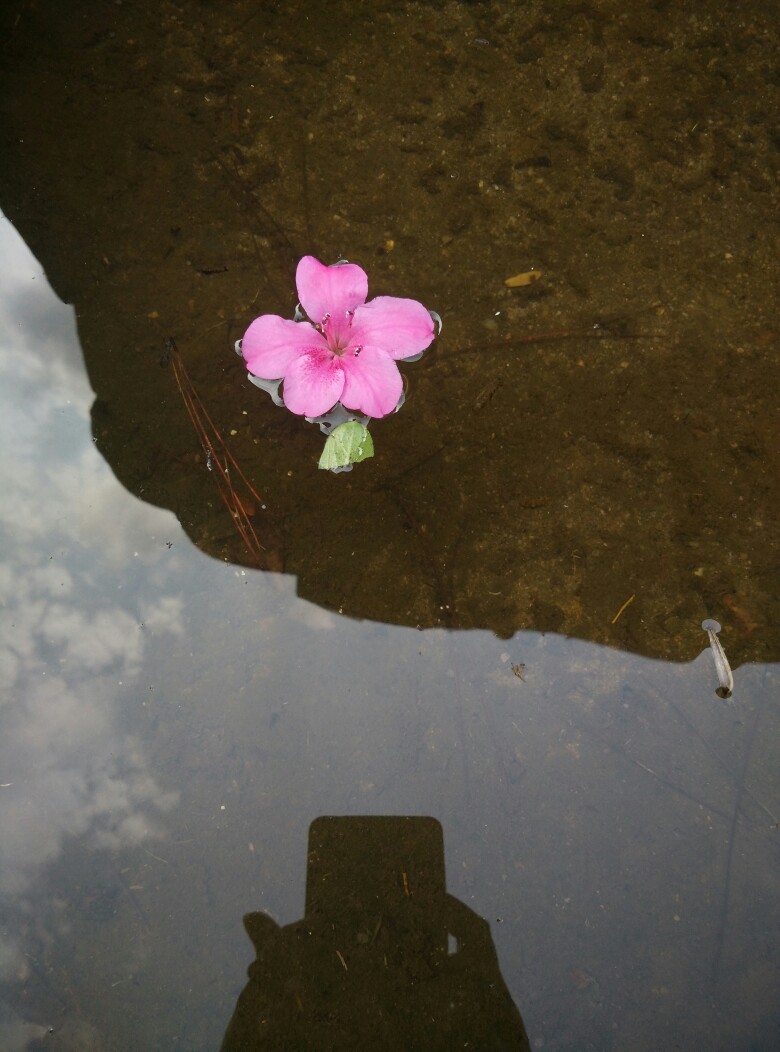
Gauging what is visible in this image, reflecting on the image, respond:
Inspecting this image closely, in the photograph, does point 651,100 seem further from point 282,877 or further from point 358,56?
point 282,877

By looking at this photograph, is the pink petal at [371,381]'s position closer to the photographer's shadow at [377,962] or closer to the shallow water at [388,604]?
the shallow water at [388,604]

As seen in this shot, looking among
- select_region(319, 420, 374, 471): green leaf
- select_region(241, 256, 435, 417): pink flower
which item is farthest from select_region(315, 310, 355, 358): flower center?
select_region(319, 420, 374, 471): green leaf

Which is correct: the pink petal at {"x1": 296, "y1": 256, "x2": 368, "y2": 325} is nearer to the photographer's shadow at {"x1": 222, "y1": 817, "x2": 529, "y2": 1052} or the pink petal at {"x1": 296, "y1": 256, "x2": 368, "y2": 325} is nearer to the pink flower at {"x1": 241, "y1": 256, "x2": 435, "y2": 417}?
the pink flower at {"x1": 241, "y1": 256, "x2": 435, "y2": 417}

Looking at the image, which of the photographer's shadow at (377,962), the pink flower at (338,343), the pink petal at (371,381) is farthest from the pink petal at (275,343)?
the photographer's shadow at (377,962)

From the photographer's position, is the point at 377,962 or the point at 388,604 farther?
the point at 388,604

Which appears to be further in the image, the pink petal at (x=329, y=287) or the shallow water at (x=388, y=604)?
the shallow water at (x=388, y=604)

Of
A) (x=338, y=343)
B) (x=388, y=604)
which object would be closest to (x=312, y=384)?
(x=338, y=343)

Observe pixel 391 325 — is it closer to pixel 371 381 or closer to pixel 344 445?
pixel 371 381
